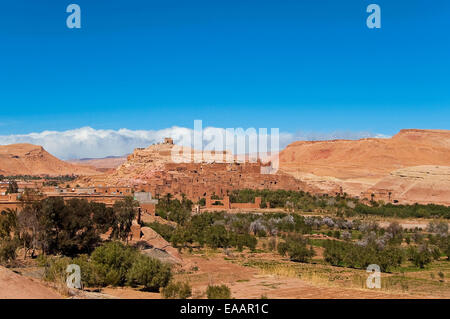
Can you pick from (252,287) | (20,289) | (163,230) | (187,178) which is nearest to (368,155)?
(187,178)

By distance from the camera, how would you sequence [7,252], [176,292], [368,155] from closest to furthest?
1. [176,292]
2. [7,252]
3. [368,155]

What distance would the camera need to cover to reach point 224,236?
1391 inches

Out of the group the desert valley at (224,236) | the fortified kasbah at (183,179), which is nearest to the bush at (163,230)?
the desert valley at (224,236)

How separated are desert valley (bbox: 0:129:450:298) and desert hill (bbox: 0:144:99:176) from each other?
59.4 metres

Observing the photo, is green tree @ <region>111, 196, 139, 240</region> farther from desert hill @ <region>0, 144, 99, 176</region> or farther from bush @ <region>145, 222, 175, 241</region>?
desert hill @ <region>0, 144, 99, 176</region>

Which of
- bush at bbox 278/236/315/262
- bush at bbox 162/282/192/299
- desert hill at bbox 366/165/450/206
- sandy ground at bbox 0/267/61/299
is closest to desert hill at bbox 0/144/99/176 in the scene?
desert hill at bbox 366/165/450/206

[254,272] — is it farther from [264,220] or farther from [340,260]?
[264,220]

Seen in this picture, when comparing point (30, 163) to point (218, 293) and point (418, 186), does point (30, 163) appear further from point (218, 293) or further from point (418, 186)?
point (218, 293)

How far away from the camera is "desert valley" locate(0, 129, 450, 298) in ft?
54.7

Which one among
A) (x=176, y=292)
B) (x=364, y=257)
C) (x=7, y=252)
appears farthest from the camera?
(x=364, y=257)

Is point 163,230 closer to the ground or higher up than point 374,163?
closer to the ground

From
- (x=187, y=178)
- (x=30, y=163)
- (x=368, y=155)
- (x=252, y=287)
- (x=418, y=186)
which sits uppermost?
(x=368, y=155)

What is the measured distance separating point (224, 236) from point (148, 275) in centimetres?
1896

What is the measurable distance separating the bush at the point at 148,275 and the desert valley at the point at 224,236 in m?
0.04
